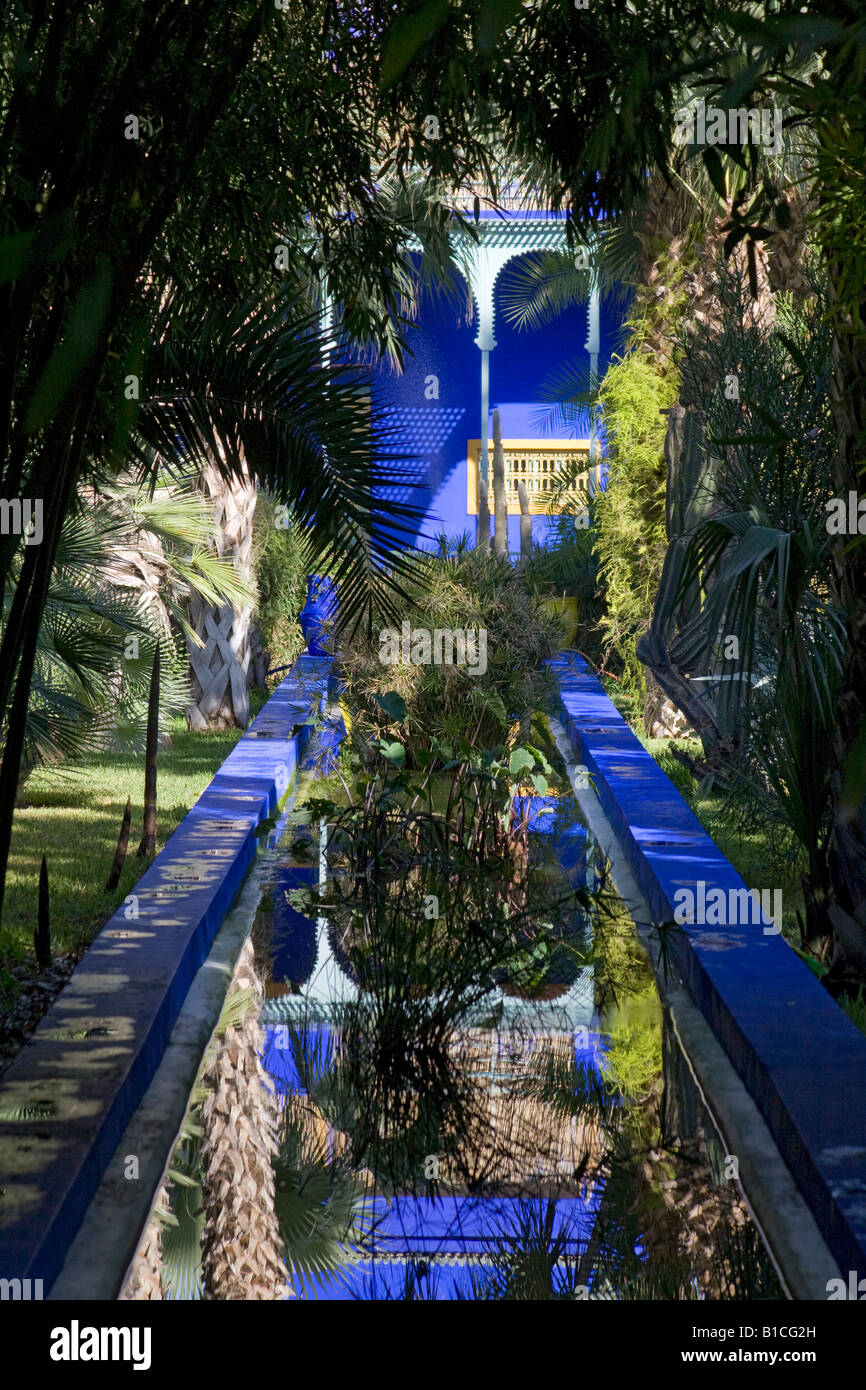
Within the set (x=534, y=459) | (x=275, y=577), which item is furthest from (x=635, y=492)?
(x=534, y=459)

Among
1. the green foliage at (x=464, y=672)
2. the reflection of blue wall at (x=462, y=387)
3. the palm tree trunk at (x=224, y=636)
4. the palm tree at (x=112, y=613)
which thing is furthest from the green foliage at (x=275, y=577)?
the reflection of blue wall at (x=462, y=387)

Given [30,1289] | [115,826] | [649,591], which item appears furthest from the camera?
[649,591]

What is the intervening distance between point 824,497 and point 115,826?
413 cm

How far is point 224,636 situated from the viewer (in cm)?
1062

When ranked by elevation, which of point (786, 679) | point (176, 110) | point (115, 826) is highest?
point (176, 110)

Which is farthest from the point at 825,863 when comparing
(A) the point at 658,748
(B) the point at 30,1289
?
(A) the point at 658,748

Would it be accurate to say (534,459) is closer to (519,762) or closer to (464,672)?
(464,672)

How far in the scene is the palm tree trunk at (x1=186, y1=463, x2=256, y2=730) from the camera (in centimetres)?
1040

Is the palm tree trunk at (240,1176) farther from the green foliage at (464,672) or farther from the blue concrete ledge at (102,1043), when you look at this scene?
the green foliage at (464,672)

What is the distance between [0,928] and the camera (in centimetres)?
518

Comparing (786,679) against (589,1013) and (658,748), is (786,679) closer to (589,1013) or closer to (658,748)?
(589,1013)

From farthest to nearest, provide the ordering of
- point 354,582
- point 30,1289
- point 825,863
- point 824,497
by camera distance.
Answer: point 824,497
point 825,863
point 354,582
point 30,1289

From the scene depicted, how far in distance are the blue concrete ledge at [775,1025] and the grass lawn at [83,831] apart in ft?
7.43

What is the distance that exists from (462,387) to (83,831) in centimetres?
1162
